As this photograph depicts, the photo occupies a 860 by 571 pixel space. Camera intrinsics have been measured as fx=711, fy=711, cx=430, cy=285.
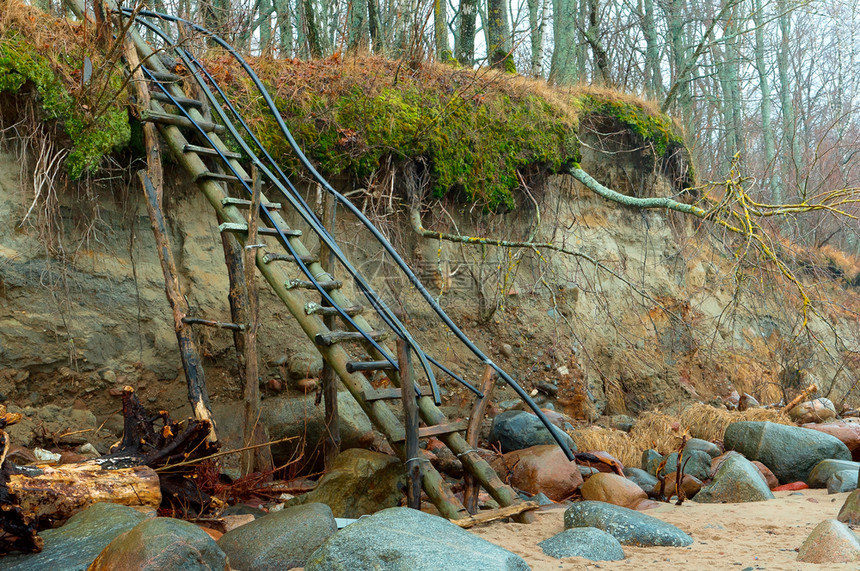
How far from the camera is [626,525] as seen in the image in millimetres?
4398

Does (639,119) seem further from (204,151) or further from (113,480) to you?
(113,480)

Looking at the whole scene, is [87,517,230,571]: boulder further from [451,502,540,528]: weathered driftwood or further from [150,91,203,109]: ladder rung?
[150,91,203,109]: ladder rung

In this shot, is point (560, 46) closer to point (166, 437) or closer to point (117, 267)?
point (117, 267)

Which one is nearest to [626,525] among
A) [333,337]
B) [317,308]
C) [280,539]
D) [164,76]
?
[280,539]

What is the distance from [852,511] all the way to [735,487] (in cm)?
102

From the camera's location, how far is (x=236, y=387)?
663cm

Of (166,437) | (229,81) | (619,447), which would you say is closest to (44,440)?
(166,437)

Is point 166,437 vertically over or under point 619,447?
over

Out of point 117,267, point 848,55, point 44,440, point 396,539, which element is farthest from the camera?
point 848,55

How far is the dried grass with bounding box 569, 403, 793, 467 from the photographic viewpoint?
6805mm

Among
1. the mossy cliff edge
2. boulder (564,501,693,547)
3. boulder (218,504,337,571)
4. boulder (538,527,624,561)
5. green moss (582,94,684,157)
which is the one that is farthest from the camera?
green moss (582,94,684,157)

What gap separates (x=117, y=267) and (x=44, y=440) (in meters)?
1.61

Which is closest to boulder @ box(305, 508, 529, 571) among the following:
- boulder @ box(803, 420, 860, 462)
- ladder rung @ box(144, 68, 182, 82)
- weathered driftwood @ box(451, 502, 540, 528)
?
weathered driftwood @ box(451, 502, 540, 528)

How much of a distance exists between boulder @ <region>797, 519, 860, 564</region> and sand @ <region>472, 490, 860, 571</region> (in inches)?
2.2
